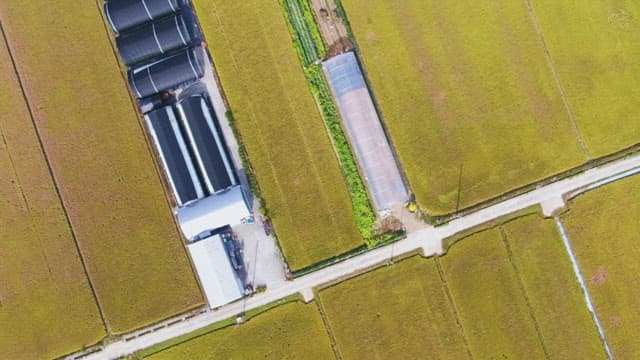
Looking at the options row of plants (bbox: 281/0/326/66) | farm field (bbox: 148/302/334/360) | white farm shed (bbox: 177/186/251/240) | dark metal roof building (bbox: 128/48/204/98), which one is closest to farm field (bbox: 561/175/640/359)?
farm field (bbox: 148/302/334/360)

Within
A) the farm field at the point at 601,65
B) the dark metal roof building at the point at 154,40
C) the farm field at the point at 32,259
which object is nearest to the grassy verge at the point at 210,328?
the farm field at the point at 32,259

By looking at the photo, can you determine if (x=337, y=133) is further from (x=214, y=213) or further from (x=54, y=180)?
(x=54, y=180)

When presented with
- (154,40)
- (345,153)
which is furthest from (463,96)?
(154,40)

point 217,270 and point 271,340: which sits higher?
point 217,270

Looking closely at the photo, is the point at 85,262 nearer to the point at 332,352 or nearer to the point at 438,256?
the point at 332,352

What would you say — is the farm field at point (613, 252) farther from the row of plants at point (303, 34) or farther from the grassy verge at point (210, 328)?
the row of plants at point (303, 34)
